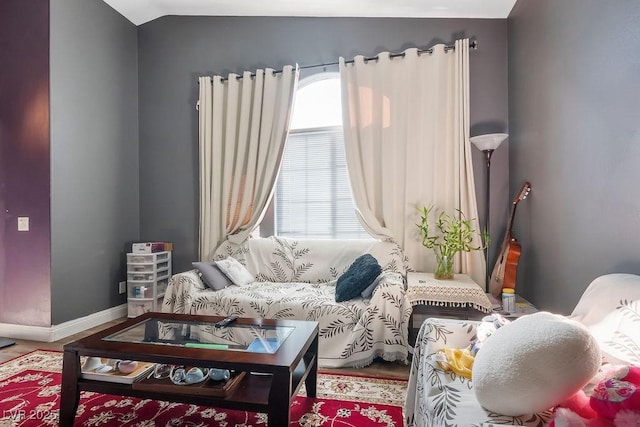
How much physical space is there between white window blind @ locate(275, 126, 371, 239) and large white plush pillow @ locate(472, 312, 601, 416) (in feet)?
8.36

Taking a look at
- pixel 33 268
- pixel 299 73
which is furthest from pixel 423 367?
pixel 33 268

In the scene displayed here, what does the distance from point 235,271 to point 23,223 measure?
181 cm

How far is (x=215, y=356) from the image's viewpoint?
1.49m

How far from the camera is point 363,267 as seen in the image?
270 centimetres

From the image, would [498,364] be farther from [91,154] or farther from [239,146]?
[91,154]

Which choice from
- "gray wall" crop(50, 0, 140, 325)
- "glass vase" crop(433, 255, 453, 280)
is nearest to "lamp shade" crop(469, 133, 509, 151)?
"glass vase" crop(433, 255, 453, 280)

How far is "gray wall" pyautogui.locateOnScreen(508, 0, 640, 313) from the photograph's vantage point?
165 centimetres

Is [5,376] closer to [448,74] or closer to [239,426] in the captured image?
[239,426]

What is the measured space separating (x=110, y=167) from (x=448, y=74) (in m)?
3.31

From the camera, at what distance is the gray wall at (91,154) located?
3055mm

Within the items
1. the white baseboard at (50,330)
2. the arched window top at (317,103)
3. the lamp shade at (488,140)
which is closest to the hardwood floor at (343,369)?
the white baseboard at (50,330)

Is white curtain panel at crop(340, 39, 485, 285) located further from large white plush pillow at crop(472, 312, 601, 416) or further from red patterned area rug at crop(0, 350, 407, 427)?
large white plush pillow at crop(472, 312, 601, 416)

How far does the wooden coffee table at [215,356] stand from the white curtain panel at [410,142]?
1643 millimetres

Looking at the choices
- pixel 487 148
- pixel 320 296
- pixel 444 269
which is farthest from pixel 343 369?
pixel 487 148
